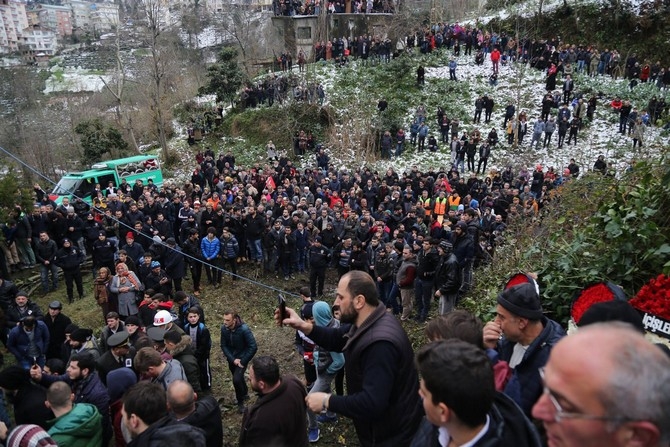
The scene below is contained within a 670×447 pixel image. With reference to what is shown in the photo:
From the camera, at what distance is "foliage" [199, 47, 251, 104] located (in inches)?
1086

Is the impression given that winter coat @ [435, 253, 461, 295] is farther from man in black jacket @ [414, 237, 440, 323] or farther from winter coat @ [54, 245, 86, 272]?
winter coat @ [54, 245, 86, 272]

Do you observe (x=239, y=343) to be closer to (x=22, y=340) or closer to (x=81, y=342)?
(x=81, y=342)

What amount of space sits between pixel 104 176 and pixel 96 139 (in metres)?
8.78

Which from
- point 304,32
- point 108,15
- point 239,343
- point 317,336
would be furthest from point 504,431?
point 108,15

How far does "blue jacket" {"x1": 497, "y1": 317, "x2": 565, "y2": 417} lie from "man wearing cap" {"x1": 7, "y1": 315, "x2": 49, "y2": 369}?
6845 mm

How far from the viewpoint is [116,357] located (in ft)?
17.8

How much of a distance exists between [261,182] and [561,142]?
→ 46.9 ft

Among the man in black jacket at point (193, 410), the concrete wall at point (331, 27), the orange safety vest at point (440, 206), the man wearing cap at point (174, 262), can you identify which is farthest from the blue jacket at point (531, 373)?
the concrete wall at point (331, 27)

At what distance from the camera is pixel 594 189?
7648 millimetres

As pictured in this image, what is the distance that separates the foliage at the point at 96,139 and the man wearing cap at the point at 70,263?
1625 centimetres

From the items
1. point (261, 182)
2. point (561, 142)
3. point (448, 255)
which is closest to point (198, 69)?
point (261, 182)

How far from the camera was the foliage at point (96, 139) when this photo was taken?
24500 mm

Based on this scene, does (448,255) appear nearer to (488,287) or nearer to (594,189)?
(488,287)

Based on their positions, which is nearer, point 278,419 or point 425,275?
point 278,419
